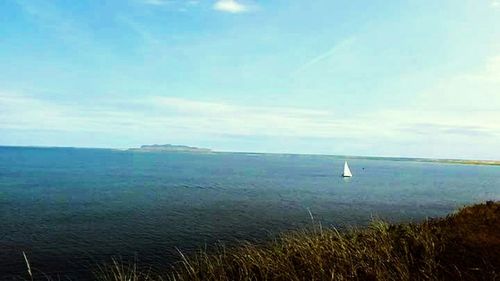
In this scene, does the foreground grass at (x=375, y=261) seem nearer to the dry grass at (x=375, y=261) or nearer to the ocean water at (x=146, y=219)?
the dry grass at (x=375, y=261)

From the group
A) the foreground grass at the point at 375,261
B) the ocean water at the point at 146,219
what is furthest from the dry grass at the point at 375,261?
the ocean water at the point at 146,219

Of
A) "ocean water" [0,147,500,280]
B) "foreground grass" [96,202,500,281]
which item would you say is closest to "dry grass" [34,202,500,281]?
"foreground grass" [96,202,500,281]

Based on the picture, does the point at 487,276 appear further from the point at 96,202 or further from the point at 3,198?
the point at 3,198

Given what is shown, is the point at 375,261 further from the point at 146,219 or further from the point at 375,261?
the point at 146,219

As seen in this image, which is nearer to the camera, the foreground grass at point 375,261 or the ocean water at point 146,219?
the foreground grass at point 375,261

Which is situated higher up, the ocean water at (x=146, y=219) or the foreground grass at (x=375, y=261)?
the foreground grass at (x=375, y=261)

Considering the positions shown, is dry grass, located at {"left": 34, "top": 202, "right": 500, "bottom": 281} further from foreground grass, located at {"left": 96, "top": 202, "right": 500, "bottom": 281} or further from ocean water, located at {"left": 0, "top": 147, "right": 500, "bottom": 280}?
ocean water, located at {"left": 0, "top": 147, "right": 500, "bottom": 280}

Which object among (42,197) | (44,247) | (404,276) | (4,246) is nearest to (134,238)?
(44,247)

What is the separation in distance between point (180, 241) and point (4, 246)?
10.2 m

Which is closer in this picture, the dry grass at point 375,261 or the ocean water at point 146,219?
the dry grass at point 375,261

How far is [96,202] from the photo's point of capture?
47.5 metres

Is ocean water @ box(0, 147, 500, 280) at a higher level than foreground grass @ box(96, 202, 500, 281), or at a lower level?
Answer: lower

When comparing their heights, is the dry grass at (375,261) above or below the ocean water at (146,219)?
above

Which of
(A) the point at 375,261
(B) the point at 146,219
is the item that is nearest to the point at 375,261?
(A) the point at 375,261
